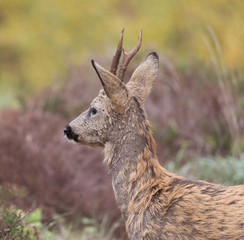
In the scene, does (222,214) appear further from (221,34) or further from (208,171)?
(221,34)

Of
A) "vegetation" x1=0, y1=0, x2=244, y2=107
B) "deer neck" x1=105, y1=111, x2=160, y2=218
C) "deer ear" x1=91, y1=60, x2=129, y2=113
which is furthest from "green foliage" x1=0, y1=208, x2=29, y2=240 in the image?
"vegetation" x1=0, y1=0, x2=244, y2=107

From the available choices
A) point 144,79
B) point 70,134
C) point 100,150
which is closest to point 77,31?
point 100,150

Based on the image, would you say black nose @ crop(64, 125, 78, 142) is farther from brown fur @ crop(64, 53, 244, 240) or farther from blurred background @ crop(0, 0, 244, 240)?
blurred background @ crop(0, 0, 244, 240)

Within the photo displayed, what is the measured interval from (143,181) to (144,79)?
32.6 inches

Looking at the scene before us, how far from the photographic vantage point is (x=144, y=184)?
4.89 metres

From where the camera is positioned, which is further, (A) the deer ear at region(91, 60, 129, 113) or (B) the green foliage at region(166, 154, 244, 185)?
(B) the green foliage at region(166, 154, 244, 185)

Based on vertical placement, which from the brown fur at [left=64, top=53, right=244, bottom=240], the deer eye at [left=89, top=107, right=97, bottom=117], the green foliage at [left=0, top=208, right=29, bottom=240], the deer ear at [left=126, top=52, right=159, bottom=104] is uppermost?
the deer ear at [left=126, top=52, right=159, bottom=104]

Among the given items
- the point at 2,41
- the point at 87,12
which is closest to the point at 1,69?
the point at 2,41

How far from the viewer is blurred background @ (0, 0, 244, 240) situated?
7.15m

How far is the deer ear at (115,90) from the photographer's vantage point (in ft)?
15.2

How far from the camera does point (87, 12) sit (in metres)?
19.9

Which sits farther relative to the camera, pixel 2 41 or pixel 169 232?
pixel 2 41

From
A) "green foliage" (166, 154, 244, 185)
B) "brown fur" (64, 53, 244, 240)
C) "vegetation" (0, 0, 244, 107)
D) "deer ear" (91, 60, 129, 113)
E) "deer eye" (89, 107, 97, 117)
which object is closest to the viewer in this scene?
"brown fur" (64, 53, 244, 240)

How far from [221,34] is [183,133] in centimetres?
703
